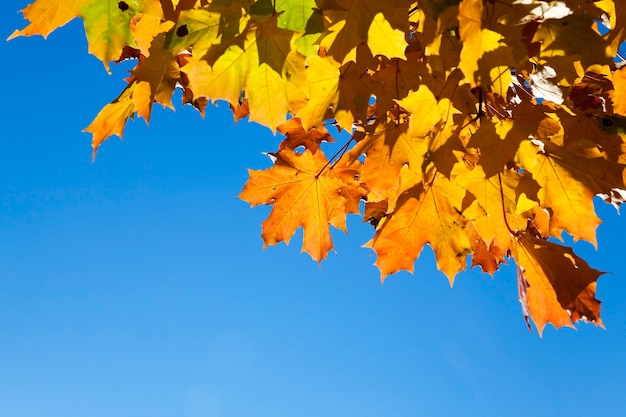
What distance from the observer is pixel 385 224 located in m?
2.16

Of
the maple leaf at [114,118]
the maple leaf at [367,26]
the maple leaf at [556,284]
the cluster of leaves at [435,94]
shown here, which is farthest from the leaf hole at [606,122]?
the maple leaf at [114,118]

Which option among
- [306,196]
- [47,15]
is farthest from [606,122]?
[47,15]

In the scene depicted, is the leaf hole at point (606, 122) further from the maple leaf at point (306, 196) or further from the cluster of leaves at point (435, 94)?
the maple leaf at point (306, 196)

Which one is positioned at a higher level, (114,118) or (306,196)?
(306,196)

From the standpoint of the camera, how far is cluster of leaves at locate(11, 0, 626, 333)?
152cm

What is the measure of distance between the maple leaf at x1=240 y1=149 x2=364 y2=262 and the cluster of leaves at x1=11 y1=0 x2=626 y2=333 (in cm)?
14

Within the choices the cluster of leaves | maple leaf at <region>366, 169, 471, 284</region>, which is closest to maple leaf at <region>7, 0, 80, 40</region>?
the cluster of leaves

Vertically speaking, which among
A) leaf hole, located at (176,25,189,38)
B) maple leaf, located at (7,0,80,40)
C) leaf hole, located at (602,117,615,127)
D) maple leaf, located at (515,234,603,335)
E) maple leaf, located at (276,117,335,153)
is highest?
maple leaf, located at (276,117,335,153)

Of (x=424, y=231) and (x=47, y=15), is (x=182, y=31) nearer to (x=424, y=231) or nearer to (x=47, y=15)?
(x=47, y=15)

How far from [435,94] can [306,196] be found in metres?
0.98

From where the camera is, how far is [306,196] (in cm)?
260

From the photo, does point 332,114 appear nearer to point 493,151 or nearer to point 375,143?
point 375,143

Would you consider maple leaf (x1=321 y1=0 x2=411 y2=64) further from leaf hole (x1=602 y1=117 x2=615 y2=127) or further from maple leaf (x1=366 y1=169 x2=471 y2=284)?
leaf hole (x1=602 y1=117 x2=615 y2=127)

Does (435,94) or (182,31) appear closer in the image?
(182,31)
